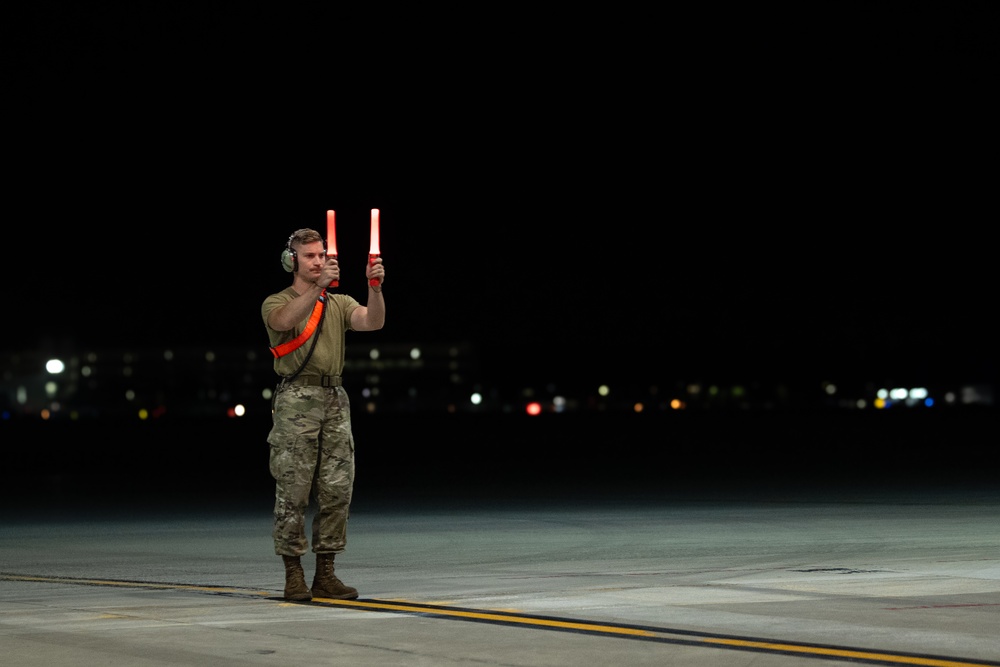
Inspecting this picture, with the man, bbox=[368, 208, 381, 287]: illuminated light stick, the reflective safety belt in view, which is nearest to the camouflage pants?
the man

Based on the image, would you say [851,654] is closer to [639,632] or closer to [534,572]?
[639,632]

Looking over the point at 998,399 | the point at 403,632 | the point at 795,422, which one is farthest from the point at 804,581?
the point at 998,399

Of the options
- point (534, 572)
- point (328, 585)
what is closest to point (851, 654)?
point (328, 585)

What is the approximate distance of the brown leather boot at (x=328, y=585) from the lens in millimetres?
10273

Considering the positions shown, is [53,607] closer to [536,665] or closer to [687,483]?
[536,665]

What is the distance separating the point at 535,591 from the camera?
10.5 m

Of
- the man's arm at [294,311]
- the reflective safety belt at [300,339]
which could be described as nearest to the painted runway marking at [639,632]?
the reflective safety belt at [300,339]

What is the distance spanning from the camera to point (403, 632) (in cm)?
851

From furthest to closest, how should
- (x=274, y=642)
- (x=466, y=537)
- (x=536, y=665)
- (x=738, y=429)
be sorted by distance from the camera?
(x=738, y=429) < (x=466, y=537) < (x=274, y=642) < (x=536, y=665)

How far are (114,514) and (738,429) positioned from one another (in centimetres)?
5094

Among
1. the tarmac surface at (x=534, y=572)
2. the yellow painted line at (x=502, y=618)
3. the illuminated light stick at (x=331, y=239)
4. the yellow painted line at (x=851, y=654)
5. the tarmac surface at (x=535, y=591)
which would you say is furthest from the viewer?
the illuminated light stick at (x=331, y=239)

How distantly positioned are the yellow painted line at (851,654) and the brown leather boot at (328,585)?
115 inches

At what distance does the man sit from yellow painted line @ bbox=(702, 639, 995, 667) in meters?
3.08

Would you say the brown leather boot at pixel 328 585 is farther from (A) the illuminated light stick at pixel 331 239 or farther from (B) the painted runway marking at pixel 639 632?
(A) the illuminated light stick at pixel 331 239
